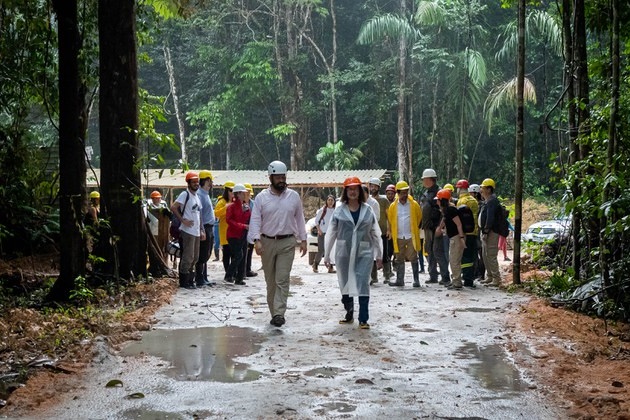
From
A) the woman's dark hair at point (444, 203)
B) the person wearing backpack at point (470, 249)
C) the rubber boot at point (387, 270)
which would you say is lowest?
the rubber boot at point (387, 270)

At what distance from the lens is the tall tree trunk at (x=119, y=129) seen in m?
12.8

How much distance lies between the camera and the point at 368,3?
133 feet

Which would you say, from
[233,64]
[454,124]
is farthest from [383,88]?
[233,64]

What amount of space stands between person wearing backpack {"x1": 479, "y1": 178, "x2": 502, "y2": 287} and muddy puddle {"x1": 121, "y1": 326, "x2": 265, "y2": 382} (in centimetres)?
645

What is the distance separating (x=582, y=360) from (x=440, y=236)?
6.95 metres

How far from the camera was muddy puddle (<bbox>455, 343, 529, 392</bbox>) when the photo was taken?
6.58m

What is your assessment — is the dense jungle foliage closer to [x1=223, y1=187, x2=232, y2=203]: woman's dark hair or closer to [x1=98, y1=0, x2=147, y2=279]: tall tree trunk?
[x1=223, y1=187, x2=232, y2=203]: woman's dark hair

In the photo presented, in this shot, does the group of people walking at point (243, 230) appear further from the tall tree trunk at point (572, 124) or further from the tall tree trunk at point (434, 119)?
the tall tree trunk at point (434, 119)

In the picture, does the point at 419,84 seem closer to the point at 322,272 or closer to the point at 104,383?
the point at 322,272

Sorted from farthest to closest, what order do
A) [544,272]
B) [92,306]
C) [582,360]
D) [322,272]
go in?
[322,272] < [544,272] < [92,306] < [582,360]

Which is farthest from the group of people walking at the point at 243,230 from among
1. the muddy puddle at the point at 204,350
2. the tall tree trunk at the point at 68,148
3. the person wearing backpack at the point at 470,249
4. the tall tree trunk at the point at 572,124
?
the tall tree trunk at the point at 572,124

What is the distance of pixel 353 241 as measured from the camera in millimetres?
9938

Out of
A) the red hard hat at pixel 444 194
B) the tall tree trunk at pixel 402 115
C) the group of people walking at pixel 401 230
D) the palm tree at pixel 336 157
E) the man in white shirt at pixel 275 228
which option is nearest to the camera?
the man in white shirt at pixel 275 228

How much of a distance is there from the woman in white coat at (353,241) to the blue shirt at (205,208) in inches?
180
